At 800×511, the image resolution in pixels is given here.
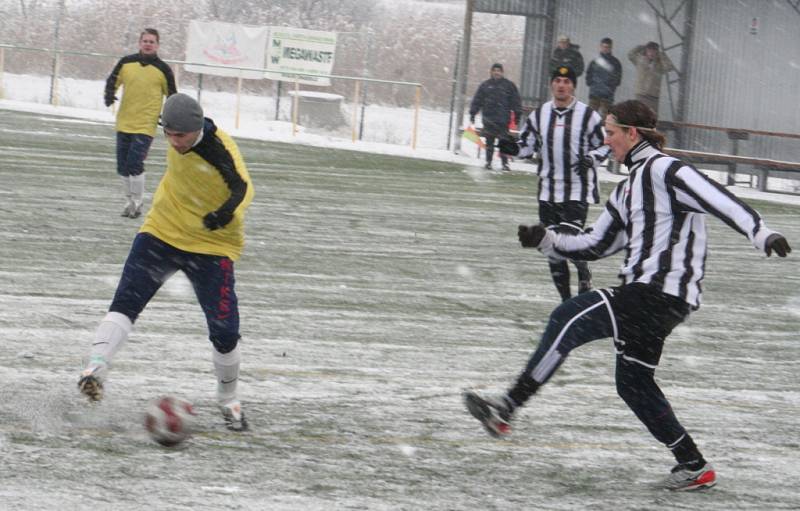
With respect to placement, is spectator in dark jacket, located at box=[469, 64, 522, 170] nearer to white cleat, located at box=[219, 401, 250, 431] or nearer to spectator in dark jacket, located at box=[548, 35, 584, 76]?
spectator in dark jacket, located at box=[548, 35, 584, 76]

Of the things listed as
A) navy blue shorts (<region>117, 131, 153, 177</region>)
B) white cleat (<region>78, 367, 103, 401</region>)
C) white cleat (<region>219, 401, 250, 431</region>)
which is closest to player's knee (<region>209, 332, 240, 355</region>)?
white cleat (<region>219, 401, 250, 431</region>)

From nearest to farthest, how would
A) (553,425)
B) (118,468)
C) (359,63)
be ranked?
(118,468), (553,425), (359,63)

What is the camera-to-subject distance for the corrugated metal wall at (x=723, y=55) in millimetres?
24938

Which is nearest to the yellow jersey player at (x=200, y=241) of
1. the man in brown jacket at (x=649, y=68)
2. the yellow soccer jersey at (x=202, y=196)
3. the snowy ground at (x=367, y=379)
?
the yellow soccer jersey at (x=202, y=196)

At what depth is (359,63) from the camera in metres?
43.4

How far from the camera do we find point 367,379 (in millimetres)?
7492

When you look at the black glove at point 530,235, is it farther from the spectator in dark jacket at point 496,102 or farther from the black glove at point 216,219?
the spectator in dark jacket at point 496,102

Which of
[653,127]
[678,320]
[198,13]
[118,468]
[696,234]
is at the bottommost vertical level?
[118,468]

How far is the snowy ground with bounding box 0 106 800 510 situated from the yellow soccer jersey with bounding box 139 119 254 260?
921 millimetres

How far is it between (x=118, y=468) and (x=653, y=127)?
2.80 m

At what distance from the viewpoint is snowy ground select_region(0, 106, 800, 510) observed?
5527mm

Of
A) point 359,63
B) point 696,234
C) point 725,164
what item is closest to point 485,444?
point 696,234

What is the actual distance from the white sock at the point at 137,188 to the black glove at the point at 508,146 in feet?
15.5

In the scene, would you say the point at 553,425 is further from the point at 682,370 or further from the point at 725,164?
the point at 725,164
